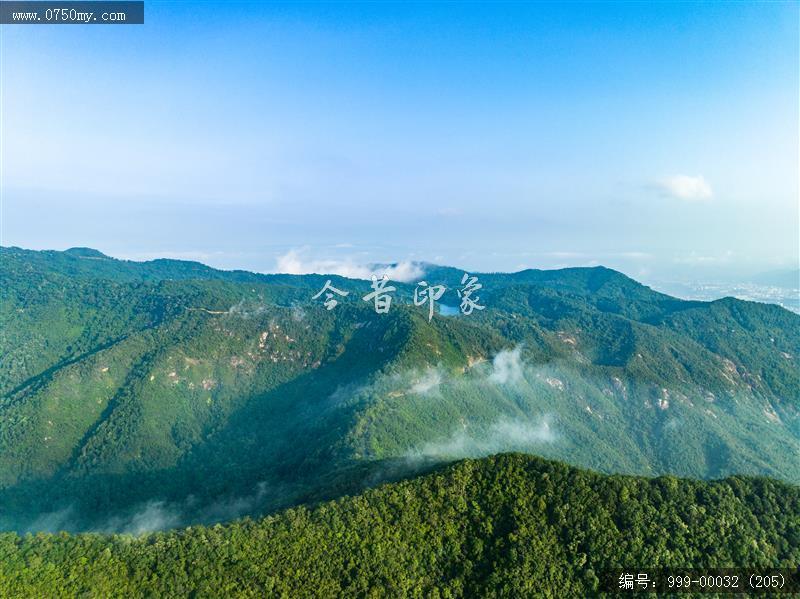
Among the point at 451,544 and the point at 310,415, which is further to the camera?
the point at 310,415

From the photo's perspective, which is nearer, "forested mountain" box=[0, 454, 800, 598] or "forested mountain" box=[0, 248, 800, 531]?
"forested mountain" box=[0, 454, 800, 598]

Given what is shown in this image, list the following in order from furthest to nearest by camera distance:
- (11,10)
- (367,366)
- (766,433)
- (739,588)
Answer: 1. (367,366)
2. (766,433)
3. (739,588)
4. (11,10)

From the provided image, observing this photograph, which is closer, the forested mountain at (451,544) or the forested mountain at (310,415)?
the forested mountain at (451,544)

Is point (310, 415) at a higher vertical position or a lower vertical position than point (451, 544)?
lower

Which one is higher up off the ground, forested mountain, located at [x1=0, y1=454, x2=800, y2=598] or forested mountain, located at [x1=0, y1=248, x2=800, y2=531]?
forested mountain, located at [x1=0, y1=454, x2=800, y2=598]

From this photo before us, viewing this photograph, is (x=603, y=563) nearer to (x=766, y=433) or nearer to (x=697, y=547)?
(x=697, y=547)

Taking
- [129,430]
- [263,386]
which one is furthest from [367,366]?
[129,430]

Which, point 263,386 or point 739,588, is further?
point 263,386

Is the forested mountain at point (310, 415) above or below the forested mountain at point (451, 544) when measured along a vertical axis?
below
